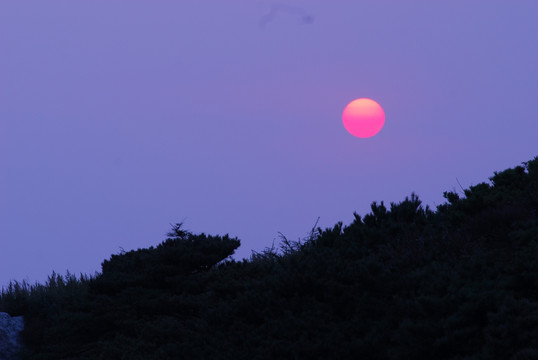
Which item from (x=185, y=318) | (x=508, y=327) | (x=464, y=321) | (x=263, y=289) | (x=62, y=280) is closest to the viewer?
(x=508, y=327)

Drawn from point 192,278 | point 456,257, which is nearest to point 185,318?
point 192,278

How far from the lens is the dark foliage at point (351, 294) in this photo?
9359 mm

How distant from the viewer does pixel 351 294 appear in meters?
11.1

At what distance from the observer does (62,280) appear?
962 inches

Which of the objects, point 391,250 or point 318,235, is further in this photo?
point 318,235

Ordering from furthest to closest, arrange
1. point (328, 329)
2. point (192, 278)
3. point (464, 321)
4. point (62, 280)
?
point (62, 280), point (192, 278), point (328, 329), point (464, 321)

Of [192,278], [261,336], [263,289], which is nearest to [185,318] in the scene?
[192,278]

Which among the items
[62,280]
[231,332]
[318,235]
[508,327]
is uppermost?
[62,280]

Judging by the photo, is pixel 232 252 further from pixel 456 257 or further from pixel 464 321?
pixel 464 321

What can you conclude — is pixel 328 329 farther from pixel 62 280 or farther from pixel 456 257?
pixel 62 280

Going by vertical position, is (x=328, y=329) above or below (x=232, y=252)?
below

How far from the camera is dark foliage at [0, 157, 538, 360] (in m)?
9.36

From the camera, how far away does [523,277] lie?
9812 mm

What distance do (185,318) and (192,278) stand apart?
1615 mm
